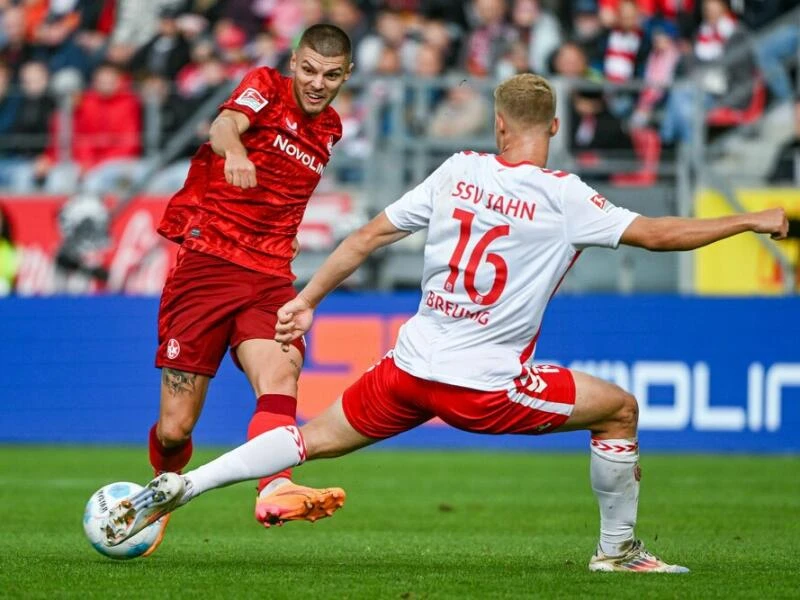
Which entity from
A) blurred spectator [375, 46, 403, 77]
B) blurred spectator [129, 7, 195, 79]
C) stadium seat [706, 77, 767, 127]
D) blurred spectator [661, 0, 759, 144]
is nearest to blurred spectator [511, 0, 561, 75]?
blurred spectator [375, 46, 403, 77]

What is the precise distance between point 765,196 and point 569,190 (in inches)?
409

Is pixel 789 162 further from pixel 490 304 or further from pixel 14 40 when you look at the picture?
pixel 490 304

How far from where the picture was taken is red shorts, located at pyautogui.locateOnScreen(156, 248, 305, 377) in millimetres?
7402

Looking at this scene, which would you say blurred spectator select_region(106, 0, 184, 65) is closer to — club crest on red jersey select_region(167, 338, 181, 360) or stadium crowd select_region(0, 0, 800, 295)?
stadium crowd select_region(0, 0, 800, 295)

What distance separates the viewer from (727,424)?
14359 millimetres

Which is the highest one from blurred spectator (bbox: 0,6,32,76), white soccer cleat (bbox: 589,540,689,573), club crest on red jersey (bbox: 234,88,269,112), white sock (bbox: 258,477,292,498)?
blurred spectator (bbox: 0,6,32,76)

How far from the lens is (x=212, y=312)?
292 inches

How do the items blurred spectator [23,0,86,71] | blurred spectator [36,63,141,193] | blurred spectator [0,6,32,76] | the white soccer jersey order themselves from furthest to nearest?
blurred spectator [0,6,32,76] → blurred spectator [23,0,86,71] → blurred spectator [36,63,141,193] → the white soccer jersey

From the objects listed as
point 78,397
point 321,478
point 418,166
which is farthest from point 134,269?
point 321,478

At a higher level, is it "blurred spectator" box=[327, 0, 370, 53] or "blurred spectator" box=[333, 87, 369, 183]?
"blurred spectator" box=[327, 0, 370, 53]

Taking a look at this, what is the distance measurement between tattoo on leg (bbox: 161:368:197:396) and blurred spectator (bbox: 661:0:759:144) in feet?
31.8

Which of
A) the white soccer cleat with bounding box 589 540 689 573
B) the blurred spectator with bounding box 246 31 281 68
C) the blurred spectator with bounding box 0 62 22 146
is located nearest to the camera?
the white soccer cleat with bounding box 589 540 689 573

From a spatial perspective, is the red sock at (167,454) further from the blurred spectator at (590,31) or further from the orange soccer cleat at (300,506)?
the blurred spectator at (590,31)

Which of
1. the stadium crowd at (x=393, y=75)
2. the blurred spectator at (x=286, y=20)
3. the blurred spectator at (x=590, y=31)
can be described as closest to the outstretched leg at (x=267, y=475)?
the stadium crowd at (x=393, y=75)
